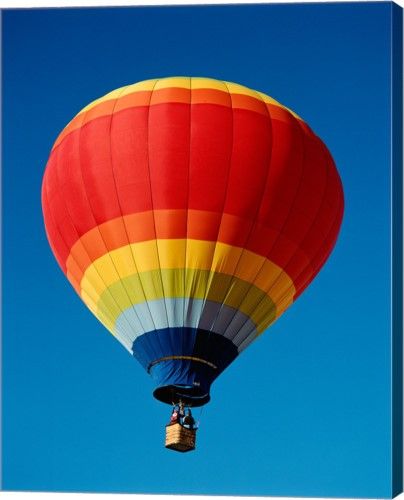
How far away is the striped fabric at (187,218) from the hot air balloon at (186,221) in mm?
12

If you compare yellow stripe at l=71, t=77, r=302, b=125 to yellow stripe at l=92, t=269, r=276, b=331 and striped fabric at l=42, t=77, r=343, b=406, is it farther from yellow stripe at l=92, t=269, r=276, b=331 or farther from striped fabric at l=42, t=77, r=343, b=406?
yellow stripe at l=92, t=269, r=276, b=331

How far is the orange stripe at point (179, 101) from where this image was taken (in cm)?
1514

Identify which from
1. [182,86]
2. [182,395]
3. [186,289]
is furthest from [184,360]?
[182,86]

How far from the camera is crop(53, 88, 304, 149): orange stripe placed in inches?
596

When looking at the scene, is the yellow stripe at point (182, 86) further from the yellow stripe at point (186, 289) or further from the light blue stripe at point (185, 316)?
the light blue stripe at point (185, 316)

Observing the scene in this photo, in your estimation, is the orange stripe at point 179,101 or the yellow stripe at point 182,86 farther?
the yellow stripe at point 182,86

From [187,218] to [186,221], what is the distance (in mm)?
29

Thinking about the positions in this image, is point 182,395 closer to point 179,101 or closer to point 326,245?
point 326,245

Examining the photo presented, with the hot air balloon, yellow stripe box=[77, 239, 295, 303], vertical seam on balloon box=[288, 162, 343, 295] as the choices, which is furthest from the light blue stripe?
vertical seam on balloon box=[288, 162, 343, 295]

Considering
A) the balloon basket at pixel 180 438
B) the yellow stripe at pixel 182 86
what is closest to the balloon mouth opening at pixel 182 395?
the balloon basket at pixel 180 438

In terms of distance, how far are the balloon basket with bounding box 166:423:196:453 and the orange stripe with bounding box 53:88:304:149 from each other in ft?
9.97

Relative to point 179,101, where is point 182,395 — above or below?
below

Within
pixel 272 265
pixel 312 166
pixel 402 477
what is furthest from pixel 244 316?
pixel 402 477

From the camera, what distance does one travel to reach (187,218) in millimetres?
14688
